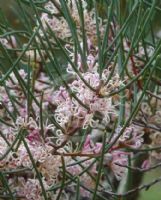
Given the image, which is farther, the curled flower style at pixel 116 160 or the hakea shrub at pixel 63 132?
the curled flower style at pixel 116 160

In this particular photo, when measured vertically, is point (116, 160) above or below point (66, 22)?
below

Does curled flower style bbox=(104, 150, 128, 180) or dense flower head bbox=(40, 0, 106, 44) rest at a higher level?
dense flower head bbox=(40, 0, 106, 44)

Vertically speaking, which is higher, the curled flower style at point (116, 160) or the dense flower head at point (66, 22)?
the dense flower head at point (66, 22)

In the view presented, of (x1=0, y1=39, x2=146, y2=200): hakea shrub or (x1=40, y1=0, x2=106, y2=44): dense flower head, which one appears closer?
(x1=0, y1=39, x2=146, y2=200): hakea shrub

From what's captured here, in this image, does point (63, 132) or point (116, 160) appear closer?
point (63, 132)

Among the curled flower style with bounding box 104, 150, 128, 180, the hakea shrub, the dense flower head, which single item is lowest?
the curled flower style with bounding box 104, 150, 128, 180

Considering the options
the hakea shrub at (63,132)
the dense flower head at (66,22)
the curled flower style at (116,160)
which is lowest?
the curled flower style at (116,160)

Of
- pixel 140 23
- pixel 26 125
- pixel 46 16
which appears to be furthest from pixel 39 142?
pixel 46 16

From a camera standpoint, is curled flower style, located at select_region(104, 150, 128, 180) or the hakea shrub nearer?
the hakea shrub

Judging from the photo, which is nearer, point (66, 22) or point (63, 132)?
point (63, 132)

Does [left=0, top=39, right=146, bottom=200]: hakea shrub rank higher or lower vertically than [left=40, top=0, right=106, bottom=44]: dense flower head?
lower

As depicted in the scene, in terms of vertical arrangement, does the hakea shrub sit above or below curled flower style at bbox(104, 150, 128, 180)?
above
